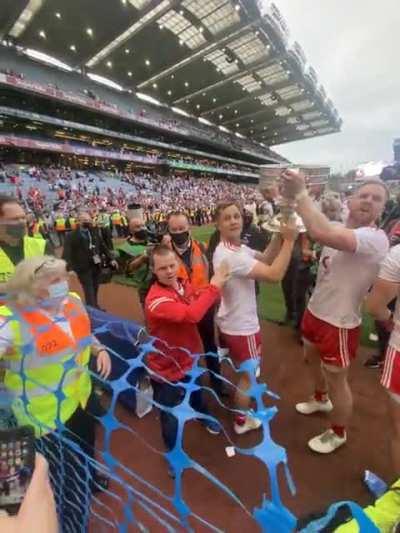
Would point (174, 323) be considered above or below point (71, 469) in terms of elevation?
above

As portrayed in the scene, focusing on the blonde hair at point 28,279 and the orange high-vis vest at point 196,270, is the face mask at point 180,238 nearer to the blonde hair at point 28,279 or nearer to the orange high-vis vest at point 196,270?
the orange high-vis vest at point 196,270

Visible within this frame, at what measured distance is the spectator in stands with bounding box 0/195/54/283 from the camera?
2.37m

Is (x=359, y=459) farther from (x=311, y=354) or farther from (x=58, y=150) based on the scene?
(x=58, y=150)

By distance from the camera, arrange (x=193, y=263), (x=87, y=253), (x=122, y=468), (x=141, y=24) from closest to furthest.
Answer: (x=122, y=468), (x=193, y=263), (x=87, y=253), (x=141, y=24)

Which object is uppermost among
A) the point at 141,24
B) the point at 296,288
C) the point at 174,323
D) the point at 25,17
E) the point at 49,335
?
the point at 25,17

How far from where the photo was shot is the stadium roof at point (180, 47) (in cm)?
2111

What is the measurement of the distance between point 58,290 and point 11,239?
127 centimetres

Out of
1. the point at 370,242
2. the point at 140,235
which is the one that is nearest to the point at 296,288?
the point at 140,235

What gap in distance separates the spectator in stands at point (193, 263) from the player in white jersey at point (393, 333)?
3.75 feet

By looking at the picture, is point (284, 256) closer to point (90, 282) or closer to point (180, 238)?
point (180, 238)

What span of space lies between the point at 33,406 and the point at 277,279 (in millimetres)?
1334

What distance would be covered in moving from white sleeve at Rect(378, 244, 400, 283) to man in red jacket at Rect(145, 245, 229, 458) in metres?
0.79

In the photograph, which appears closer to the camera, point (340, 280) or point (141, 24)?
point (340, 280)

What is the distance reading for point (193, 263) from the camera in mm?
2664
